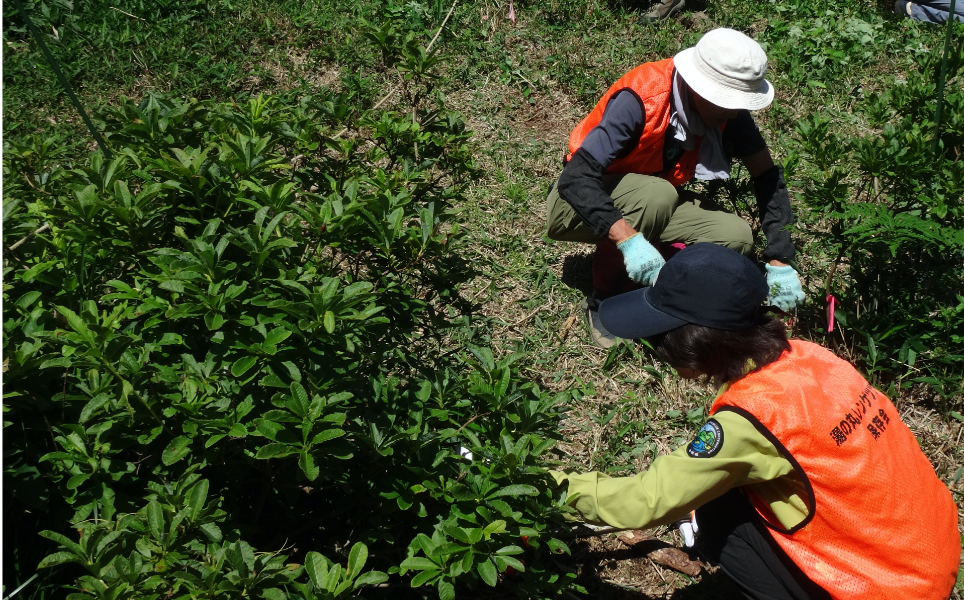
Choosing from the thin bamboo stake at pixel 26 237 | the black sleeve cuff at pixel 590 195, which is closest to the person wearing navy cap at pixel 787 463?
the black sleeve cuff at pixel 590 195

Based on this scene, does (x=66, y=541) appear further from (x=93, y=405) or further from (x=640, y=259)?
(x=640, y=259)

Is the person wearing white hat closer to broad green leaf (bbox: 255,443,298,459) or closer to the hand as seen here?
the hand

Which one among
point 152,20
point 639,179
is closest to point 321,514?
point 639,179

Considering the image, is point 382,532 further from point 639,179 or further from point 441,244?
point 639,179

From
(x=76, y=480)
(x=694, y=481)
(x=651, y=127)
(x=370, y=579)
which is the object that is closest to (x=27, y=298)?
(x=76, y=480)

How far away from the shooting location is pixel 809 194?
321 centimetres

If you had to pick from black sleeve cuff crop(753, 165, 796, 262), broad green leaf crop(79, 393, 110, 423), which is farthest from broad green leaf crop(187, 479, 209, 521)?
black sleeve cuff crop(753, 165, 796, 262)

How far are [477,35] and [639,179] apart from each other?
2294mm

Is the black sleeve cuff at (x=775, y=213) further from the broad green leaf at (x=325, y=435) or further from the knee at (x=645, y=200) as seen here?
the broad green leaf at (x=325, y=435)

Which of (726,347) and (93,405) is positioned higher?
(93,405)

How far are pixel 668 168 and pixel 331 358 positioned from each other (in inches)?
87.9

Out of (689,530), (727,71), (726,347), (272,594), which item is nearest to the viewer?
(272,594)

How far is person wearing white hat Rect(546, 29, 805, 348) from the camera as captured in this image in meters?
3.05

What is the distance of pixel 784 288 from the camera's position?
10.8 feet
